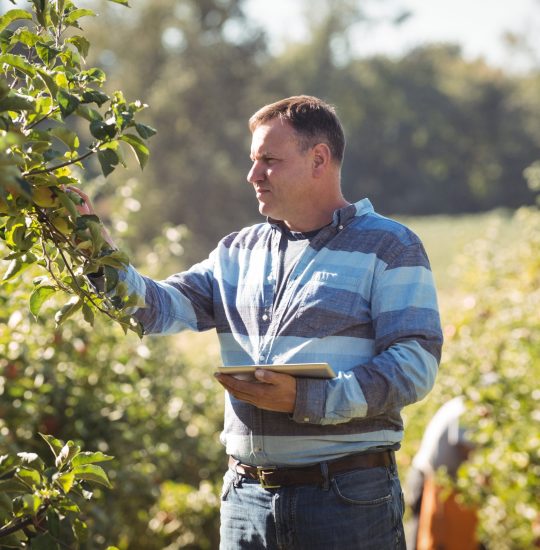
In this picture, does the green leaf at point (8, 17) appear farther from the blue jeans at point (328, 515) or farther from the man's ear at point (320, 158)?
the blue jeans at point (328, 515)

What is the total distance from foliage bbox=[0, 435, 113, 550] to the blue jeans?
59cm

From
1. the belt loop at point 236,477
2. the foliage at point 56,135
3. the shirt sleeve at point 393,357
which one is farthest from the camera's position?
the belt loop at point 236,477

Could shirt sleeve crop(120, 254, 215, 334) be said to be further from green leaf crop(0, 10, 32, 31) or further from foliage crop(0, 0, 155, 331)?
green leaf crop(0, 10, 32, 31)

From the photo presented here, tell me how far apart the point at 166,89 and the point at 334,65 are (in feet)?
43.8

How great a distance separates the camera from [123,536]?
4.51m

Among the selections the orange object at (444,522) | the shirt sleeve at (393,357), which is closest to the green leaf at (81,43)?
the shirt sleeve at (393,357)

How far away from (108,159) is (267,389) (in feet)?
2.16

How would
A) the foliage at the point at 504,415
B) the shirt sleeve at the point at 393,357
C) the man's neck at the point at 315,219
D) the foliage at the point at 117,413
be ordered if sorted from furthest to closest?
1. the foliage at the point at 504,415
2. the foliage at the point at 117,413
3. the man's neck at the point at 315,219
4. the shirt sleeve at the point at 393,357

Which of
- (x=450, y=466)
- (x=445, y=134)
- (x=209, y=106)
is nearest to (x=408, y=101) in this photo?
(x=445, y=134)

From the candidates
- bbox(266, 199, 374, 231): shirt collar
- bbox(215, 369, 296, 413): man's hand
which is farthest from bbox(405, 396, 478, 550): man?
bbox(215, 369, 296, 413): man's hand

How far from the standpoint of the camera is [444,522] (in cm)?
497

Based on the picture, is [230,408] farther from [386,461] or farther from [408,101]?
[408,101]

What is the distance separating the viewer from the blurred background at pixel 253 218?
13.0ft

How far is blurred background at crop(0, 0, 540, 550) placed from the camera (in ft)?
13.0
